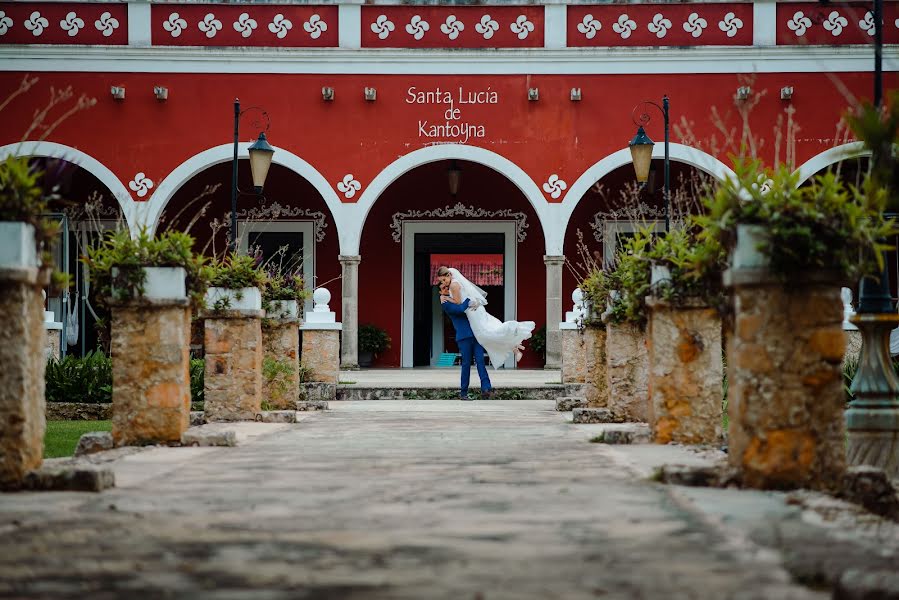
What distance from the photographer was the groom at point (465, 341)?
11.4 metres

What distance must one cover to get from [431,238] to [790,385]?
14.2 m

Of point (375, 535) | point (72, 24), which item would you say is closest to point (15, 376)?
point (375, 535)

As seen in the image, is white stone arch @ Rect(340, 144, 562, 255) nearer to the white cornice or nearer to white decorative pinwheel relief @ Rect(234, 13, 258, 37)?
the white cornice

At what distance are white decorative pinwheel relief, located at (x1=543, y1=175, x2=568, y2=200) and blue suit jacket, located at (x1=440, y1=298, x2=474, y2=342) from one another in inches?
193

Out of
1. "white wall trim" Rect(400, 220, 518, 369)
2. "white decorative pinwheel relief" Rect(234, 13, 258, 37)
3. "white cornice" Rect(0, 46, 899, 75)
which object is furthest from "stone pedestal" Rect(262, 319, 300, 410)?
"white wall trim" Rect(400, 220, 518, 369)

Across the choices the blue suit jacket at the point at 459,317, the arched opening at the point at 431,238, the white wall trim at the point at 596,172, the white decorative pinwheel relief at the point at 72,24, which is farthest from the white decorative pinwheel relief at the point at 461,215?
the blue suit jacket at the point at 459,317

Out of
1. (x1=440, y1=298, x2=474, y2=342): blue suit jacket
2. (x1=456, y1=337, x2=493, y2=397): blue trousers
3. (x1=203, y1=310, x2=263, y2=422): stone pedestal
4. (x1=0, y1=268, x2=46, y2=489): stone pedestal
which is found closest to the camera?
(x1=0, y1=268, x2=46, y2=489): stone pedestal

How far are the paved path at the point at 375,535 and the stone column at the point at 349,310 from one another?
1043 centimetres

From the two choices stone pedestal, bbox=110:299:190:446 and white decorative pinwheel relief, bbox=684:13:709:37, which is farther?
white decorative pinwheel relief, bbox=684:13:709:37

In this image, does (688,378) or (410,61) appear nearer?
(688,378)

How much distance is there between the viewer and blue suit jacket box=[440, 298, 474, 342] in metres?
11.4

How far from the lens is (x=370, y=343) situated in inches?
688

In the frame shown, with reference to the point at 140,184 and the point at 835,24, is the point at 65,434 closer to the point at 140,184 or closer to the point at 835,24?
the point at 140,184

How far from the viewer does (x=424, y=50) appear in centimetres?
1609
